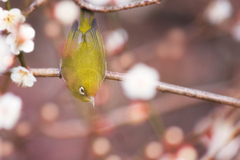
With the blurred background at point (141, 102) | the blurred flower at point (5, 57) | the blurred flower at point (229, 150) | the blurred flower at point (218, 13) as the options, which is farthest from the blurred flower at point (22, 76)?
the blurred flower at point (218, 13)

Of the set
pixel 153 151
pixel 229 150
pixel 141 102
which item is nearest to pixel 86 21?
pixel 141 102

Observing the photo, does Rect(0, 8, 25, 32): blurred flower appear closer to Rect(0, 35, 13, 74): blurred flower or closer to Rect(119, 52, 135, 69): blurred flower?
Rect(0, 35, 13, 74): blurred flower

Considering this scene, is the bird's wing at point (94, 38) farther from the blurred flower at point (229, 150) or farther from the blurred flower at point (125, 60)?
the blurred flower at point (229, 150)

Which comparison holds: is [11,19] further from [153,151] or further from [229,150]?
[229,150]

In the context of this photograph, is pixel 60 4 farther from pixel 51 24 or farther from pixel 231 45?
pixel 231 45

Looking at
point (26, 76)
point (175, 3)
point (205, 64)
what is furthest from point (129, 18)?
point (26, 76)
